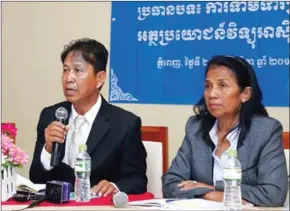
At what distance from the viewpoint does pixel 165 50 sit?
11.1ft

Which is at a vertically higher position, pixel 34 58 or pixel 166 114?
Result: pixel 34 58

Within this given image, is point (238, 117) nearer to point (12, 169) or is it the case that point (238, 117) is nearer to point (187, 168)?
point (187, 168)

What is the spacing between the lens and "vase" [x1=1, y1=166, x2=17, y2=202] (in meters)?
1.81

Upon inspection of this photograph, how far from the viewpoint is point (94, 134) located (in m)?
2.30

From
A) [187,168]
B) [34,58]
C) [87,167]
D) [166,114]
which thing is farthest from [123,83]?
[87,167]

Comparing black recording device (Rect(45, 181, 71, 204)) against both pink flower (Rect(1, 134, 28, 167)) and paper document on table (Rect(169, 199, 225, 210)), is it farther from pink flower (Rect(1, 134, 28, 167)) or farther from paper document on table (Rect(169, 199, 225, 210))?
paper document on table (Rect(169, 199, 225, 210))

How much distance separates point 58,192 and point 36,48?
212 cm

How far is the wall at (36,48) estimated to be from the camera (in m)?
3.57

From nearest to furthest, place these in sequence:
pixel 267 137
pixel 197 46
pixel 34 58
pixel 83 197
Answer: pixel 83 197, pixel 267 137, pixel 197 46, pixel 34 58

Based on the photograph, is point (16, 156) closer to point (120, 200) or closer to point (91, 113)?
point (120, 200)

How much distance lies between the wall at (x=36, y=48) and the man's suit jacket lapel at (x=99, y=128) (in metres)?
1.10

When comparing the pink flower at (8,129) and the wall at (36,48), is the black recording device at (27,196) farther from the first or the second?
the wall at (36,48)

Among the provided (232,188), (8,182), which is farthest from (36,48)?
(232,188)

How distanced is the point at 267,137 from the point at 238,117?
17 cm
